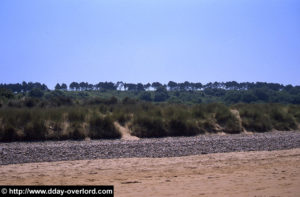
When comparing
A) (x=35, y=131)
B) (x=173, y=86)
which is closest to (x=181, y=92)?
(x=173, y=86)

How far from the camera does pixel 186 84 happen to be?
316 ft

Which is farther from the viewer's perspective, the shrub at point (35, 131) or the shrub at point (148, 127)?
the shrub at point (148, 127)

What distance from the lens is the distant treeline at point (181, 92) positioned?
62.5m

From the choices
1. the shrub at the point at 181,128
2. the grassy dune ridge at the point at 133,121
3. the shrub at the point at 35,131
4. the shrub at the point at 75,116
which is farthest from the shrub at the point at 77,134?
the shrub at the point at 181,128

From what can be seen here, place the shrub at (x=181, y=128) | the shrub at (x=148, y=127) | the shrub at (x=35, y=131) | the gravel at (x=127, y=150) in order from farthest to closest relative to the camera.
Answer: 1. the shrub at (x=181, y=128)
2. the shrub at (x=148, y=127)
3. the shrub at (x=35, y=131)
4. the gravel at (x=127, y=150)

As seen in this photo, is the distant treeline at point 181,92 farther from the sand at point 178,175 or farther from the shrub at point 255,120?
the sand at point 178,175

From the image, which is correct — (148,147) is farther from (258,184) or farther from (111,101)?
(111,101)

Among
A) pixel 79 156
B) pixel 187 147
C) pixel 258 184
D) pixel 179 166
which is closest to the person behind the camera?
pixel 258 184

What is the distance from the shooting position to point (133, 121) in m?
22.5

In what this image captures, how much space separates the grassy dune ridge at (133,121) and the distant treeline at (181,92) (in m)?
32.0

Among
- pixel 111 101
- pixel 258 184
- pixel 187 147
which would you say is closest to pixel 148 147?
pixel 187 147

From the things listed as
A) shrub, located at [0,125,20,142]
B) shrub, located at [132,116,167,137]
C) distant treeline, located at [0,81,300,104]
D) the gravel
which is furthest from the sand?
distant treeline, located at [0,81,300,104]

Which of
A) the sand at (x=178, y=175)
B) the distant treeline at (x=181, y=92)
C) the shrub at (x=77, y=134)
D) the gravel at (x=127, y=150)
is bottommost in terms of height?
the sand at (x=178, y=175)

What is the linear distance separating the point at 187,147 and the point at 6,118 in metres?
10.5
